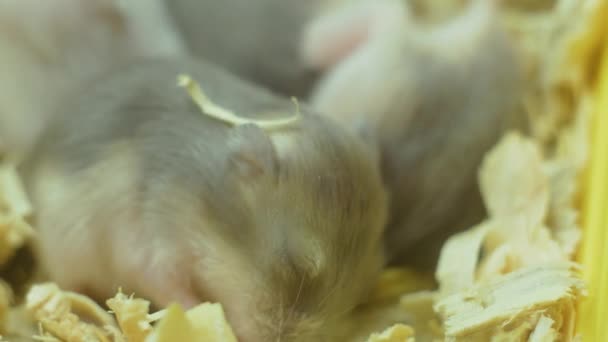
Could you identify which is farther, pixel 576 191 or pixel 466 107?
pixel 466 107

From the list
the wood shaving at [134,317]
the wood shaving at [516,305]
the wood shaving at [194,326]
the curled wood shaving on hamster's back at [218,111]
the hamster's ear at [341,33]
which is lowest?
the wood shaving at [516,305]

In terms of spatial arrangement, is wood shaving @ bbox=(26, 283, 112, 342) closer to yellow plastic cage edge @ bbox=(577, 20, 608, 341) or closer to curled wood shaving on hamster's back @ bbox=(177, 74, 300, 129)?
curled wood shaving on hamster's back @ bbox=(177, 74, 300, 129)

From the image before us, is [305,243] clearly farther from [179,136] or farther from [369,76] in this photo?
[369,76]

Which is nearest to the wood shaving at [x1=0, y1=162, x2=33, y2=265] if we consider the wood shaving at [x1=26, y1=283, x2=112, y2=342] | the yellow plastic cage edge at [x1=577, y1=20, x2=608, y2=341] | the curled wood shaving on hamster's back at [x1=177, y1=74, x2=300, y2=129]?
the wood shaving at [x1=26, y1=283, x2=112, y2=342]

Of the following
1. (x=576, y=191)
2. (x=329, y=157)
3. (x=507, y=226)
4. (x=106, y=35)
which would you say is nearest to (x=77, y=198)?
(x=329, y=157)

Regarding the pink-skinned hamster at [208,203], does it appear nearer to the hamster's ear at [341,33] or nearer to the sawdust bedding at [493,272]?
the sawdust bedding at [493,272]

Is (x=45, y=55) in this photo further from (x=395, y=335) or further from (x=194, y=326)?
(x=395, y=335)

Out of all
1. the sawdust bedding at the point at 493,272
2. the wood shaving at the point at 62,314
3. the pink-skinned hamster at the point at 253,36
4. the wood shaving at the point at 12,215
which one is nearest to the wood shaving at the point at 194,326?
the sawdust bedding at the point at 493,272
